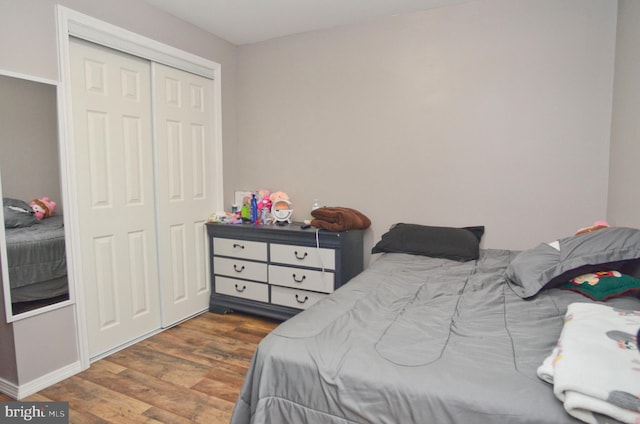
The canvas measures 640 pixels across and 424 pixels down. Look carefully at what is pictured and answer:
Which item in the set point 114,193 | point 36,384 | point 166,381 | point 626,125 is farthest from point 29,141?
point 626,125

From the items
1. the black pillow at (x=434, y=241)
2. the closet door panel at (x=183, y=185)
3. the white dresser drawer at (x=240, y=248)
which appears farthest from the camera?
the white dresser drawer at (x=240, y=248)

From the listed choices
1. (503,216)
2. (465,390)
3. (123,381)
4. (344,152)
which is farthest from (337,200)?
(465,390)

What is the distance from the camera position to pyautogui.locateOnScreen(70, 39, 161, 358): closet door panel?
237cm

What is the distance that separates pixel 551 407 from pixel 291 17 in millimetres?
2954

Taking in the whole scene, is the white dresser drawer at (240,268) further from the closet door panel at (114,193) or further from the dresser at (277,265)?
the closet door panel at (114,193)

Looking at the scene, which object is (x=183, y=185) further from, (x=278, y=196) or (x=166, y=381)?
(x=166, y=381)

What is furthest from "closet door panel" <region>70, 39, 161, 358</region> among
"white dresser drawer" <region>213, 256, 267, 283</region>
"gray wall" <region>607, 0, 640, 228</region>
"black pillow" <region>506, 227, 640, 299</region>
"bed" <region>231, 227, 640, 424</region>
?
"gray wall" <region>607, 0, 640, 228</region>

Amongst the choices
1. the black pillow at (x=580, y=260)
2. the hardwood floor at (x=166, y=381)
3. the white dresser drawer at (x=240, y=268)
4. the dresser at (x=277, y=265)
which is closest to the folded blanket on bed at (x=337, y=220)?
the dresser at (x=277, y=265)

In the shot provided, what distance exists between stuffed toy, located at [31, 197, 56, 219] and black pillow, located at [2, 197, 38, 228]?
0.03 metres

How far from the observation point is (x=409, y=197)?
9.68ft

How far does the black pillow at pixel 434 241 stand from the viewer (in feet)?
8.10

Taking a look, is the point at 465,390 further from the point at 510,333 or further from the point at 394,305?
the point at 394,305

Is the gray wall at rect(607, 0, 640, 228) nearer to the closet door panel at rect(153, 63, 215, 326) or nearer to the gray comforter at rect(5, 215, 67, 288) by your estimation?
the closet door panel at rect(153, 63, 215, 326)

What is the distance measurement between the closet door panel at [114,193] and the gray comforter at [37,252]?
145 millimetres
